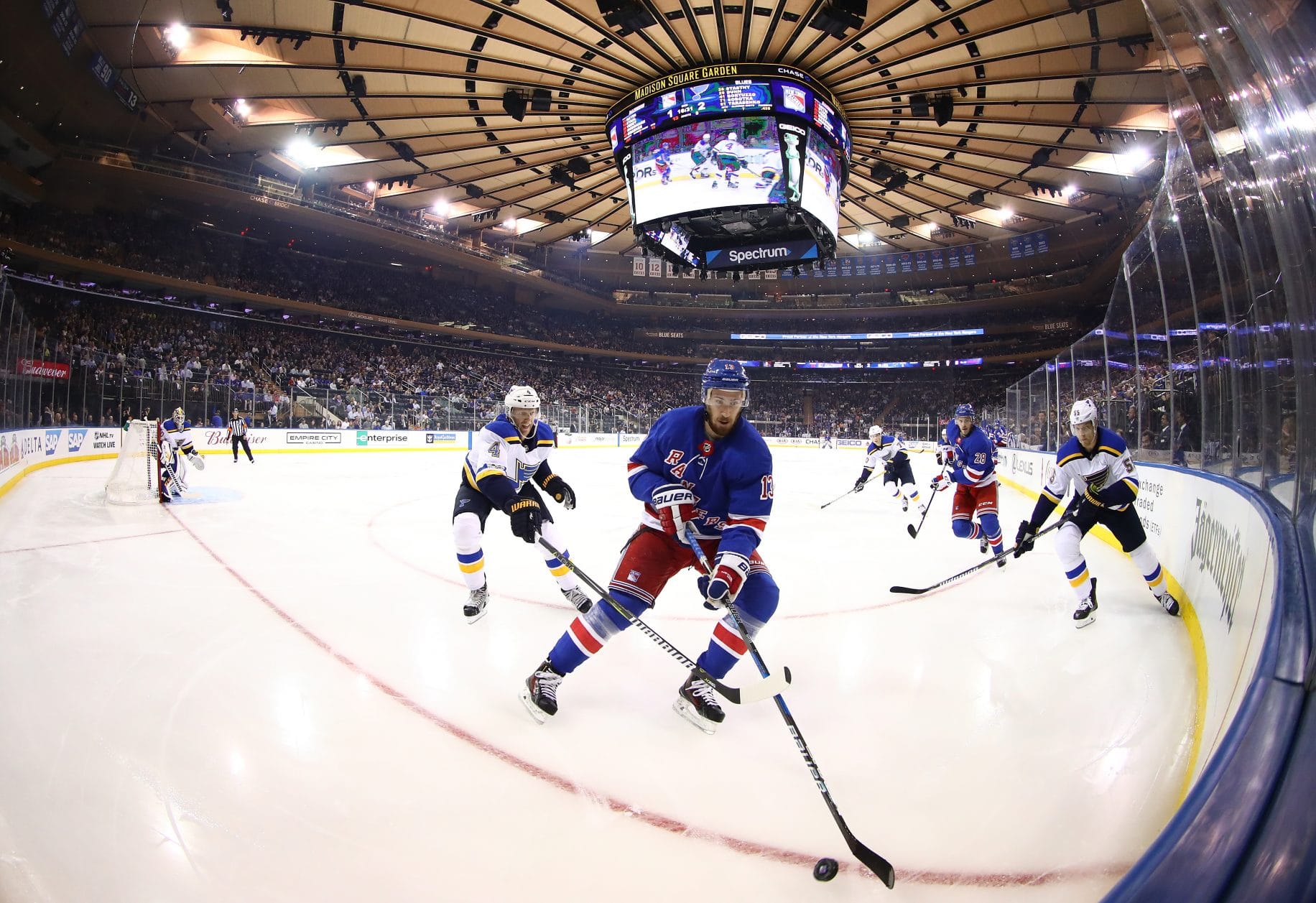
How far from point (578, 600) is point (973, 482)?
4.53 metres

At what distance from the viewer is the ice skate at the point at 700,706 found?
258 centimetres

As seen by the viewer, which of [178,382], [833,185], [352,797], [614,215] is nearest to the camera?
[352,797]

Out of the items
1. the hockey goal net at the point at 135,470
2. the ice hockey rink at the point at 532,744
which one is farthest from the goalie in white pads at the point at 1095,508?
the hockey goal net at the point at 135,470

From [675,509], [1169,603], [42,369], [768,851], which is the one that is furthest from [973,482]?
[42,369]

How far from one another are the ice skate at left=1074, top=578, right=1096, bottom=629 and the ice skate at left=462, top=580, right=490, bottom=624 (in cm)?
398

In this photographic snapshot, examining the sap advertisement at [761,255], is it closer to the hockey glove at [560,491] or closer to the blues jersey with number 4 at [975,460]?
the blues jersey with number 4 at [975,460]

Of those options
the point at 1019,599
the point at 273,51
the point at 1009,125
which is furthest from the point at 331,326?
the point at 1019,599

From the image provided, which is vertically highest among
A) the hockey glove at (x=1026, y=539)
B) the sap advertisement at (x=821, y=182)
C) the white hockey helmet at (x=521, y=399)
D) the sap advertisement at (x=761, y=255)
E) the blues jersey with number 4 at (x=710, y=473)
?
the sap advertisement at (x=821, y=182)

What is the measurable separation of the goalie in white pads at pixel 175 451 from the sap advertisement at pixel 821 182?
10969 millimetres

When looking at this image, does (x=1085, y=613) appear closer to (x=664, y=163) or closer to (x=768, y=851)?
(x=768, y=851)

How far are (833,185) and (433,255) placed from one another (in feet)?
68.0

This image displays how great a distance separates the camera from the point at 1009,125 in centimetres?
1227

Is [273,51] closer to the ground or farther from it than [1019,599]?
farther from it

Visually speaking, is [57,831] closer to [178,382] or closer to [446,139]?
[446,139]
